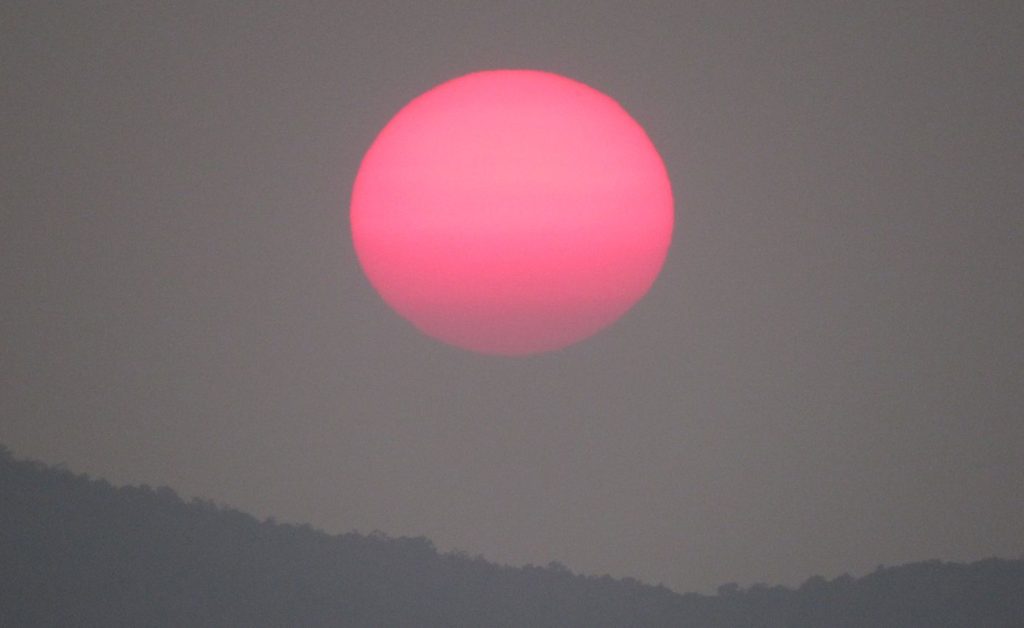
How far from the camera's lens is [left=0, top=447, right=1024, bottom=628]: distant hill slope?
10430 millimetres

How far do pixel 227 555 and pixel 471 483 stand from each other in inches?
121

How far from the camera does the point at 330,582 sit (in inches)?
444

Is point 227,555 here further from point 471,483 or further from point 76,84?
point 76,84

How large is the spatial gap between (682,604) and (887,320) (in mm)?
4412

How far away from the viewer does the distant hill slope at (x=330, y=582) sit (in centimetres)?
1043

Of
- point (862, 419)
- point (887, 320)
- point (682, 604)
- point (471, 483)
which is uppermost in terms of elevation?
point (887, 320)

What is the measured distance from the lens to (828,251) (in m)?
12.0

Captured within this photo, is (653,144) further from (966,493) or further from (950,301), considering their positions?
(966,493)

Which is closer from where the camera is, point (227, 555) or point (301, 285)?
point (227, 555)

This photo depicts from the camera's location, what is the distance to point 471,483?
1219 centimetres

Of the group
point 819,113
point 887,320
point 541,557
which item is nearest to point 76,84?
point 541,557

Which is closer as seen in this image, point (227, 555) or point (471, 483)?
point (227, 555)

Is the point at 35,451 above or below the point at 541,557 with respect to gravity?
above

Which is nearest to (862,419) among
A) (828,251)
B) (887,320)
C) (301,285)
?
(887,320)
